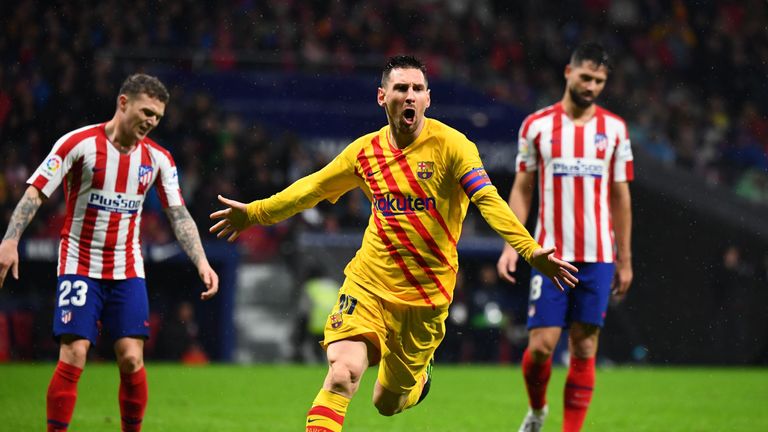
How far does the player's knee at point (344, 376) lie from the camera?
524 cm

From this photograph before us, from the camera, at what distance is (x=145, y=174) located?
6645 mm

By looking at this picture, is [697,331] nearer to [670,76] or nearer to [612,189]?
[670,76]

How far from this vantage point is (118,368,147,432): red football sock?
6488mm

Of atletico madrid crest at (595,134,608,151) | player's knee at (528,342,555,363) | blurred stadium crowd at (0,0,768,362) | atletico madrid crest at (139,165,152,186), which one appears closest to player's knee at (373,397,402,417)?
player's knee at (528,342,555,363)

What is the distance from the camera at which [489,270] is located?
1675 cm

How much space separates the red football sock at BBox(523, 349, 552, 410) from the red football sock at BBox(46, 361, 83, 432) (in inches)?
111

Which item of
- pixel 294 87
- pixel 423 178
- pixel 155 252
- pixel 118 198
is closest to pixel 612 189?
pixel 423 178

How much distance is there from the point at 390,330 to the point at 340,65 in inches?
571

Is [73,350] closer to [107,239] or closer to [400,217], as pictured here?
[107,239]

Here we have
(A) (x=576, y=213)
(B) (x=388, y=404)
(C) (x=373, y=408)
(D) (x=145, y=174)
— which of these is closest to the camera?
(B) (x=388, y=404)

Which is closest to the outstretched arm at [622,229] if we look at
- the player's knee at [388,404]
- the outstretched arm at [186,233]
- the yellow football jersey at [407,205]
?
the yellow football jersey at [407,205]

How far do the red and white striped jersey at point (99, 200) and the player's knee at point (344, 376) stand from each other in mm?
1851

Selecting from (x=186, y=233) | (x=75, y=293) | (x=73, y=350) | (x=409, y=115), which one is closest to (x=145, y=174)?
(x=186, y=233)

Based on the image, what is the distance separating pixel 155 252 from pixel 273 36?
6.06m
